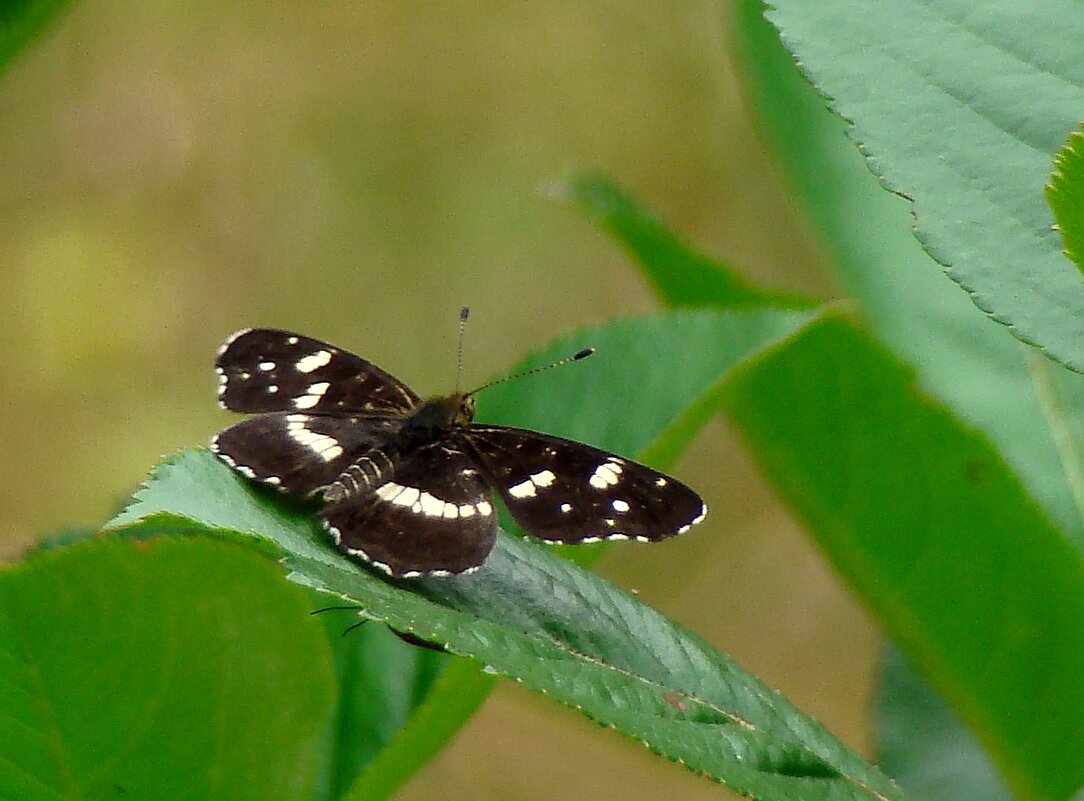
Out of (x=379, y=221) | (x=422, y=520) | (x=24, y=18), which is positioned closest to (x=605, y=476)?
(x=422, y=520)

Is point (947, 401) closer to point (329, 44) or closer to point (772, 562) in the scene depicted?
point (772, 562)

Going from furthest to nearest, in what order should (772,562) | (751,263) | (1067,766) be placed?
(751,263) < (772,562) < (1067,766)

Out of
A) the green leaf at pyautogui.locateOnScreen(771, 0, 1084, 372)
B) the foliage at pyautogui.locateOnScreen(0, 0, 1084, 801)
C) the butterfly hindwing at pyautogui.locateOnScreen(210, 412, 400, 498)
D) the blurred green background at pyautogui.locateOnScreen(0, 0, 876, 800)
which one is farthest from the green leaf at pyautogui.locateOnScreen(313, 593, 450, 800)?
the blurred green background at pyautogui.locateOnScreen(0, 0, 876, 800)

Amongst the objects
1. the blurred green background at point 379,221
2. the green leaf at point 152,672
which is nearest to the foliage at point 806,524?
the green leaf at point 152,672

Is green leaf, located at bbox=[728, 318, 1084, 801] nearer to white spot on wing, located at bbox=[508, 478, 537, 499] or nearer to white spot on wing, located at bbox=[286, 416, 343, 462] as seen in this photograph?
white spot on wing, located at bbox=[508, 478, 537, 499]

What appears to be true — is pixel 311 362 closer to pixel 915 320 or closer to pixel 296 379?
pixel 296 379

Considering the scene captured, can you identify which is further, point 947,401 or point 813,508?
point 947,401

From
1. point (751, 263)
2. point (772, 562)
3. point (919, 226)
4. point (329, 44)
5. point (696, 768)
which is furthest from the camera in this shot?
point (329, 44)

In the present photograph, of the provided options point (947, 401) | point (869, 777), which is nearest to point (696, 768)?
A: point (869, 777)

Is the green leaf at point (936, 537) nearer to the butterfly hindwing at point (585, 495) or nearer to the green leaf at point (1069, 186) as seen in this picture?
the butterfly hindwing at point (585, 495)
